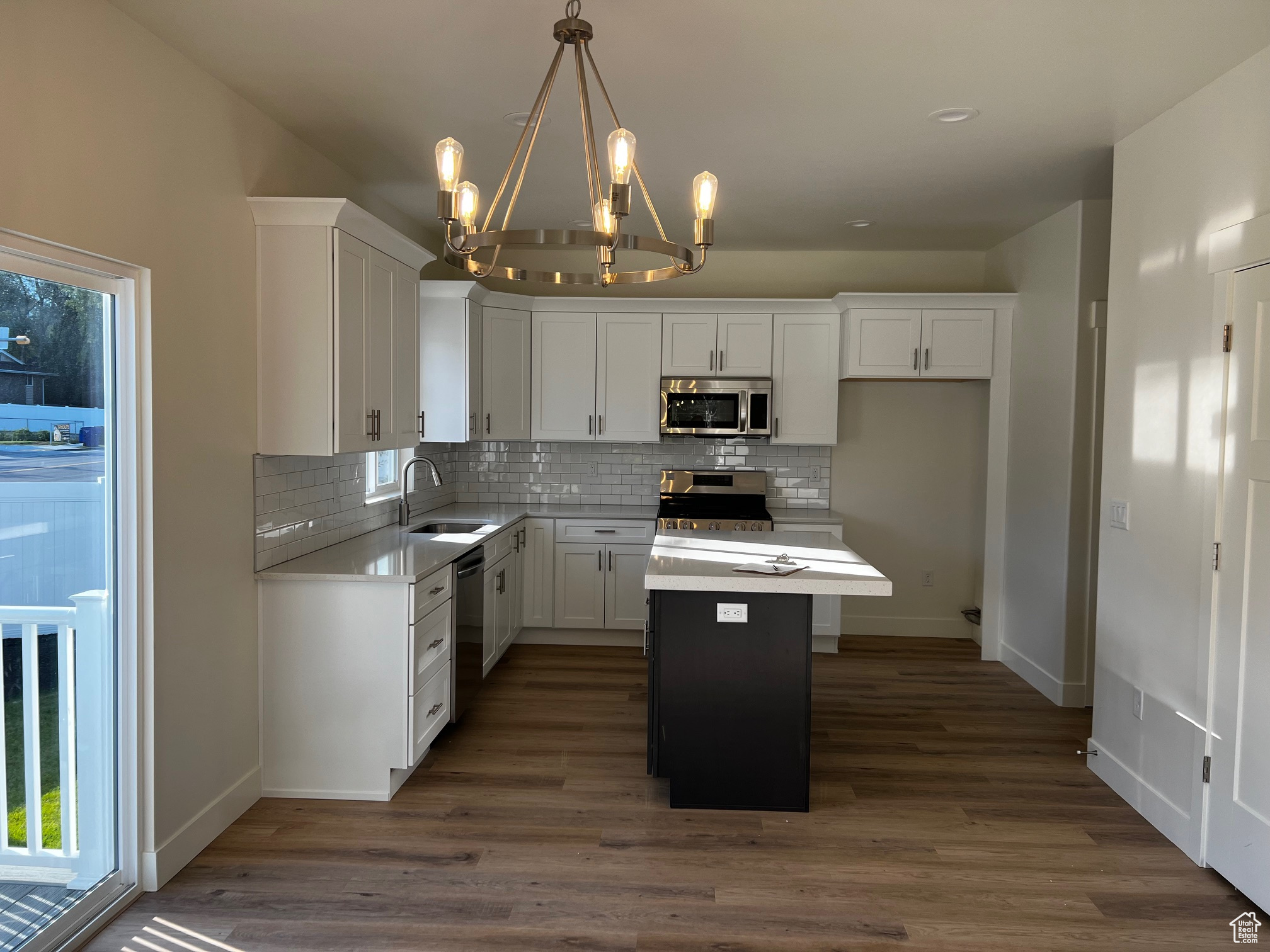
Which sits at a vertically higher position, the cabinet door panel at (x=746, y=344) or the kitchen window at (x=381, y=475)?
the cabinet door panel at (x=746, y=344)

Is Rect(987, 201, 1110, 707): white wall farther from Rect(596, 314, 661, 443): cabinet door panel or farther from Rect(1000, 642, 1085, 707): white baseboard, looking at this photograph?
Rect(596, 314, 661, 443): cabinet door panel

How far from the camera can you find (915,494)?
6.01m

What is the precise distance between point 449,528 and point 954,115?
329 centimetres

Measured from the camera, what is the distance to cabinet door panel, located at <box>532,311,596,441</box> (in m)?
5.77

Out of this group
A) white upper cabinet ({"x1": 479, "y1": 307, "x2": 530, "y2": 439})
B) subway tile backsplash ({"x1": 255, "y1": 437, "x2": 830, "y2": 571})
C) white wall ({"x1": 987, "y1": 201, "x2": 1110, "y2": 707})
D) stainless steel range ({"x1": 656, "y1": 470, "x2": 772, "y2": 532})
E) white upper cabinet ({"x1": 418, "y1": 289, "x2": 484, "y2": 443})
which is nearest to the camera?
white wall ({"x1": 987, "y1": 201, "x2": 1110, "y2": 707})

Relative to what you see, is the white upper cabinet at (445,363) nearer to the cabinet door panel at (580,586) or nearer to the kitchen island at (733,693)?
the cabinet door panel at (580,586)

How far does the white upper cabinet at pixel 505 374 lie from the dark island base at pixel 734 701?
101 inches

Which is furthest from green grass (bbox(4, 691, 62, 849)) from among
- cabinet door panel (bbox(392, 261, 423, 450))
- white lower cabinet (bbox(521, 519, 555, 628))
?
white lower cabinet (bbox(521, 519, 555, 628))

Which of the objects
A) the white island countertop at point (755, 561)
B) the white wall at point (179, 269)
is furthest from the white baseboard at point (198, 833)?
the white island countertop at point (755, 561)

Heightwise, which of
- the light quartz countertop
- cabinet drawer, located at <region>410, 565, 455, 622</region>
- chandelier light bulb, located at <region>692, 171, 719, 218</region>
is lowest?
cabinet drawer, located at <region>410, 565, 455, 622</region>

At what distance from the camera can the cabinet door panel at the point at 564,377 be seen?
5.77 meters

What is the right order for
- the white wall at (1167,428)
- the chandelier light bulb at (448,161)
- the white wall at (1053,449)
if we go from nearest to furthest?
1. the chandelier light bulb at (448,161)
2. the white wall at (1167,428)
3. the white wall at (1053,449)

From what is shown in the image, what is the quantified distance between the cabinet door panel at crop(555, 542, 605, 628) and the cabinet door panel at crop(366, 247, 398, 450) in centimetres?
191

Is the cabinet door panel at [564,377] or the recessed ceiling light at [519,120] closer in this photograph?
the recessed ceiling light at [519,120]
